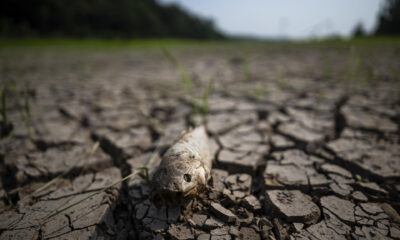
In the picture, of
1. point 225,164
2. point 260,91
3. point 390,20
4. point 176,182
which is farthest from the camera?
point 390,20

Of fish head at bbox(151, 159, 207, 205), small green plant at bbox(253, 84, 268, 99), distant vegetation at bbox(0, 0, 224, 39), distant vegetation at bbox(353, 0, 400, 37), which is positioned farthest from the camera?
distant vegetation at bbox(353, 0, 400, 37)

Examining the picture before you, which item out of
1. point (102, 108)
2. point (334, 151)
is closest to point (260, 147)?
point (334, 151)

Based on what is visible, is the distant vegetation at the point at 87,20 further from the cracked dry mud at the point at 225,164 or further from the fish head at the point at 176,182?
the fish head at the point at 176,182

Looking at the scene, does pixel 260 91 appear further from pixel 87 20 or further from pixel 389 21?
pixel 389 21

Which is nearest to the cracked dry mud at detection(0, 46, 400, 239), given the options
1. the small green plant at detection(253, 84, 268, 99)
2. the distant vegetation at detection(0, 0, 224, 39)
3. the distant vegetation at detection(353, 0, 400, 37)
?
the small green plant at detection(253, 84, 268, 99)

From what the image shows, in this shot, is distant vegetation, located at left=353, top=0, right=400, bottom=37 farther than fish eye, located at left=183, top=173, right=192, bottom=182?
Yes

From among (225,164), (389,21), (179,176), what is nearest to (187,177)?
(179,176)

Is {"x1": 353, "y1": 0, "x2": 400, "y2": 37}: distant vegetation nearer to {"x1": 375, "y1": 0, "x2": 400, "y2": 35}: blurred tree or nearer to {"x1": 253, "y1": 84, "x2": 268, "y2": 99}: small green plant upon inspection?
{"x1": 375, "y1": 0, "x2": 400, "y2": 35}: blurred tree
